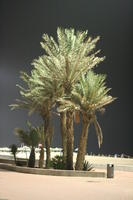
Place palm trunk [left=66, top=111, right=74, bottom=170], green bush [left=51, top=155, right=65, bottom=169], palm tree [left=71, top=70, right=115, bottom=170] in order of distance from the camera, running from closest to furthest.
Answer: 1. palm tree [left=71, top=70, right=115, bottom=170]
2. palm trunk [left=66, top=111, right=74, bottom=170]
3. green bush [left=51, top=155, right=65, bottom=169]

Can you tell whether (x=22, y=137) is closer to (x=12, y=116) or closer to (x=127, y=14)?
(x=127, y=14)

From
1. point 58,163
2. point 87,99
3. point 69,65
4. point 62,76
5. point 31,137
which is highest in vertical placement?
point 69,65

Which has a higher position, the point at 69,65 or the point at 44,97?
the point at 69,65

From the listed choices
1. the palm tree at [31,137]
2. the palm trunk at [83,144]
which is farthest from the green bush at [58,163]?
the palm tree at [31,137]

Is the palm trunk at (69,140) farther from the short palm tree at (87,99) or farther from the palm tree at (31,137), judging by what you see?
the palm tree at (31,137)

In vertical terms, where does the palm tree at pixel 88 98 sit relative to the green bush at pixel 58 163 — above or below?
above

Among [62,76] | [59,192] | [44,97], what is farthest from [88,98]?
[59,192]

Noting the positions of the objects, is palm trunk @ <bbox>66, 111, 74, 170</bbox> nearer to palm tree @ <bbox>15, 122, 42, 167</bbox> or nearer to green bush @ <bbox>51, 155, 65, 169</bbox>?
green bush @ <bbox>51, 155, 65, 169</bbox>

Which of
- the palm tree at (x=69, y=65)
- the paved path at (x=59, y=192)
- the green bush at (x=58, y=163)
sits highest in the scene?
the palm tree at (x=69, y=65)

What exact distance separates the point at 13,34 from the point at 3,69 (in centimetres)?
307

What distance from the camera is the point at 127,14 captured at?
106 feet

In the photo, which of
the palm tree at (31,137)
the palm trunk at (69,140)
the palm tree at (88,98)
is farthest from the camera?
the palm tree at (31,137)

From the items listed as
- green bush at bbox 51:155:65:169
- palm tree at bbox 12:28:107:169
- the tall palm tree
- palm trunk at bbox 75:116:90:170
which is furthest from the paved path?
the tall palm tree

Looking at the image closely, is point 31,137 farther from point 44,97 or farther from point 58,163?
point 44,97
